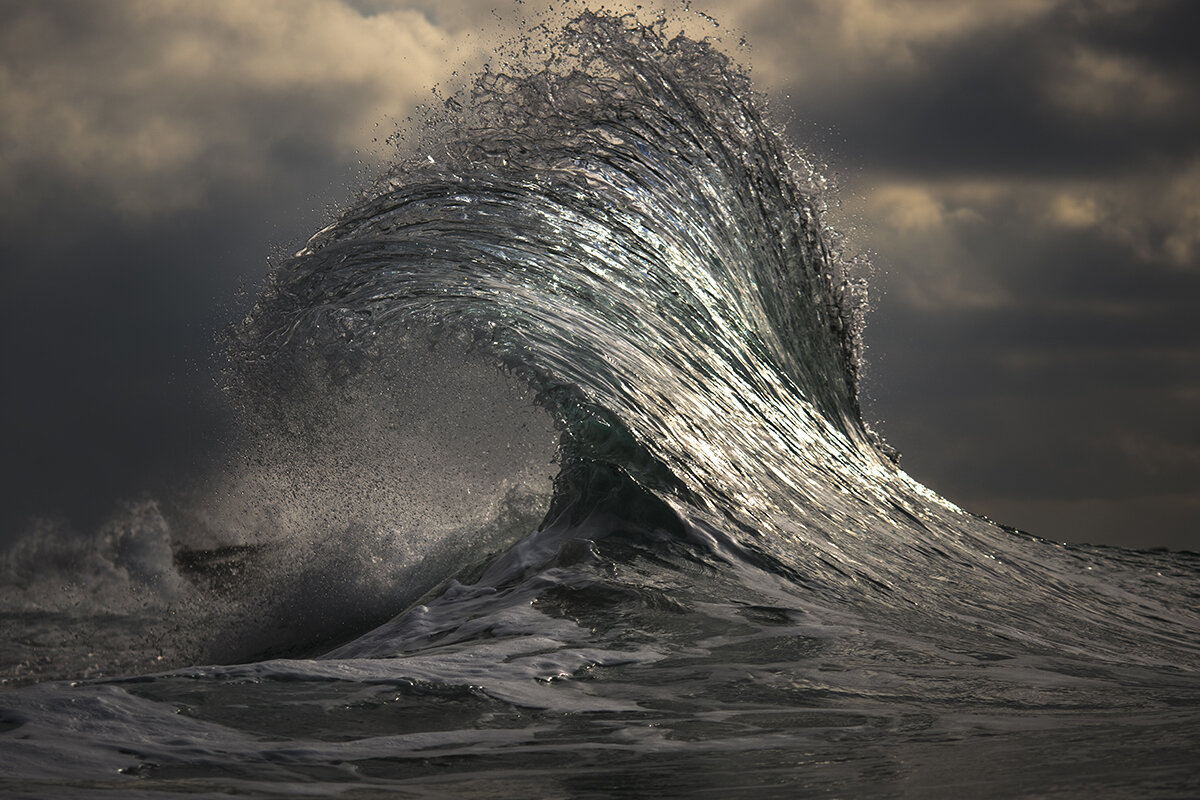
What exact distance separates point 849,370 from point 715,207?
91.2 inches

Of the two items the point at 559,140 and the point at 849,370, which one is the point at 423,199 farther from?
the point at 849,370

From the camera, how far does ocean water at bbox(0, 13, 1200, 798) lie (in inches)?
109

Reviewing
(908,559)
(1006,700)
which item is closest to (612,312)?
(908,559)

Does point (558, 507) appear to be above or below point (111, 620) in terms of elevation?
above

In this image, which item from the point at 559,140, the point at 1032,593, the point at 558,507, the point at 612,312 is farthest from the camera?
the point at 559,140

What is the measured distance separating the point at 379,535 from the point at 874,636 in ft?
13.7

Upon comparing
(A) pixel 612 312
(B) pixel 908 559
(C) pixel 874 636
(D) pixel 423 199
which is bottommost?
(C) pixel 874 636

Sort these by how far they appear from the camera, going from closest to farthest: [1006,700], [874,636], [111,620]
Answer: [1006,700]
[874,636]
[111,620]

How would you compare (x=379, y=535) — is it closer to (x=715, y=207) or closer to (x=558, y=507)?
(x=558, y=507)

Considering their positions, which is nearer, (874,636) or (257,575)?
(874,636)

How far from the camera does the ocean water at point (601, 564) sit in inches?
109

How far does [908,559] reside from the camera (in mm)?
6277

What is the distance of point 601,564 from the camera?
5.07 m

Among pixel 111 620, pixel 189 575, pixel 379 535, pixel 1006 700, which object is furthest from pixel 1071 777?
pixel 189 575
